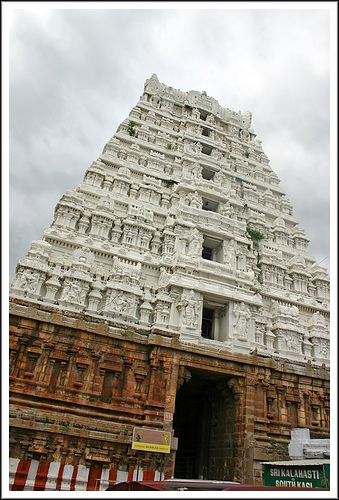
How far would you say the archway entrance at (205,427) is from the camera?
1712cm

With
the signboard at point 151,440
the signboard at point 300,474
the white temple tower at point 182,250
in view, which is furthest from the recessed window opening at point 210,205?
the signboard at point 300,474

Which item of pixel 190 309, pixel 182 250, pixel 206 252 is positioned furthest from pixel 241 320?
pixel 206 252

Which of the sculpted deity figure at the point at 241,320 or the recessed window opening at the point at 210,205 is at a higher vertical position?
the recessed window opening at the point at 210,205

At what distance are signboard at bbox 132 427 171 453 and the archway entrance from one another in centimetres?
351

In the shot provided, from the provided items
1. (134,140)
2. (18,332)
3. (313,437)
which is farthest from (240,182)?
(18,332)

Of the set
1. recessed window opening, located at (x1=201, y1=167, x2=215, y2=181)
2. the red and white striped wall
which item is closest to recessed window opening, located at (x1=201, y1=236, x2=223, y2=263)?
recessed window opening, located at (x1=201, y1=167, x2=215, y2=181)

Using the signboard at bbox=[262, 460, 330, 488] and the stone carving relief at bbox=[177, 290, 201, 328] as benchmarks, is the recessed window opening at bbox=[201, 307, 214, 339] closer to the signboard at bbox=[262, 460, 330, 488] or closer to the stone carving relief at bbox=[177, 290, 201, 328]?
the stone carving relief at bbox=[177, 290, 201, 328]

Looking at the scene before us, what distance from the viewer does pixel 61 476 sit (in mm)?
13164

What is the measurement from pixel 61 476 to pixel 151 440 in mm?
3301

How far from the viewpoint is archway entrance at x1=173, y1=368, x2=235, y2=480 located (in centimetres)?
1712

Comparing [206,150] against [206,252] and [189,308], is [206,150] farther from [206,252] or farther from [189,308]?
[189,308]

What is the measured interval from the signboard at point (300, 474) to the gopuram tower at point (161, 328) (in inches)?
96.2

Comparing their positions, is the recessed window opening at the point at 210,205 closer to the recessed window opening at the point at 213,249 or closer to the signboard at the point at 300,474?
the recessed window opening at the point at 213,249

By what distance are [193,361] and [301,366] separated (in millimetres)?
5915
